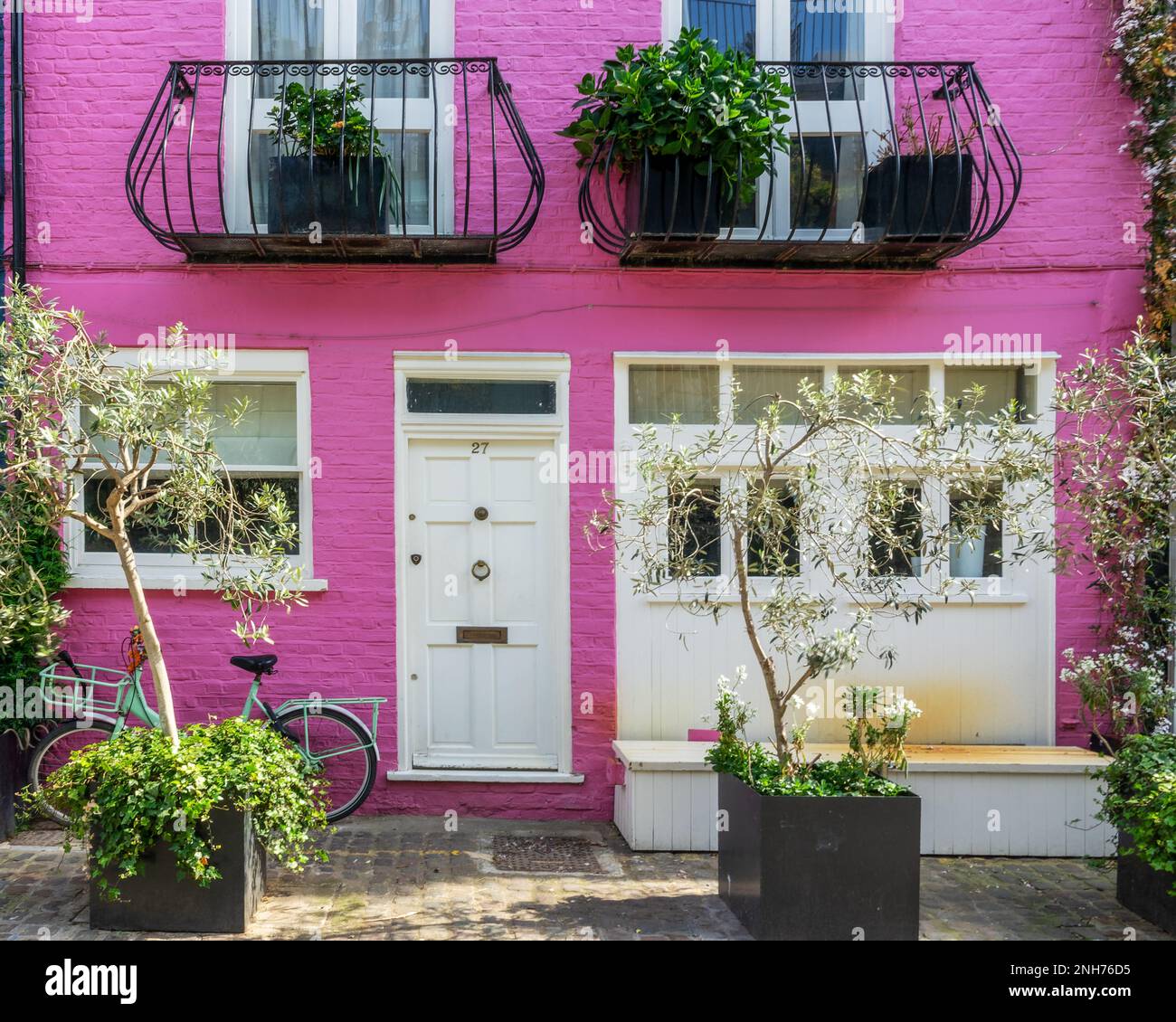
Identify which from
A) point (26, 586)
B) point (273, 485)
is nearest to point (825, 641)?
point (26, 586)

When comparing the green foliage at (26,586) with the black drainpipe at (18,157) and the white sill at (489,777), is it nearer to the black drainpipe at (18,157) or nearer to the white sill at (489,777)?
the black drainpipe at (18,157)

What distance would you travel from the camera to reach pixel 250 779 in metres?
4.87

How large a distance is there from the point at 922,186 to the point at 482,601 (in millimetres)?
3714

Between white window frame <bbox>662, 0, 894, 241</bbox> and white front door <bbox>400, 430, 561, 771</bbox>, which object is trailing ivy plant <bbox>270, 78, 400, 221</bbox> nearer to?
white front door <bbox>400, 430, 561, 771</bbox>

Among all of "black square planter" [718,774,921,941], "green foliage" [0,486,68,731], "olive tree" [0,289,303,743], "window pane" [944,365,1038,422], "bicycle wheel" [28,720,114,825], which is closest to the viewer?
"olive tree" [0,289,303,743]

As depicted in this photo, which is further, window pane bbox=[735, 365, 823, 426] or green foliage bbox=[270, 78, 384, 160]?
window pane bbox=[735, 365, 823, 426]

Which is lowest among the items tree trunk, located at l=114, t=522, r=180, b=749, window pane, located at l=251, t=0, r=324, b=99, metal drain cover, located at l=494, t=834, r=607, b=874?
metal drain cover, located at l=494, t=834, r=607, b=874

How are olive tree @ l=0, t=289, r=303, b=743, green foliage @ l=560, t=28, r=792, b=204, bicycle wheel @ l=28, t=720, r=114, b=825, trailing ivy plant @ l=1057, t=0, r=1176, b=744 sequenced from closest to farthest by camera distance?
olive tree @ l=0, t=289, r=303, b=743 < trailing ivy plant @ l=1057, t=0, r=1176, b=744 < green foliage @ l=560, t=28, r=792, b=204 < bicycle wheel @ l=28, t=720, r=114, b=825

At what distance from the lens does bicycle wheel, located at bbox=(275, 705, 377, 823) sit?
261 inches

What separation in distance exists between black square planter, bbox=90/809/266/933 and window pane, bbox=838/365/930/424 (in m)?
4.52

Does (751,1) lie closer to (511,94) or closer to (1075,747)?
(511,94)

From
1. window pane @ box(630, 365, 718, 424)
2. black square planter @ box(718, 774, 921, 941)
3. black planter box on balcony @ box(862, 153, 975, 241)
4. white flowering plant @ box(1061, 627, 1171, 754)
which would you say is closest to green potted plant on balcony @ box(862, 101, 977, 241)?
black planter box on balcony @ box(862, 153, 975, 241)

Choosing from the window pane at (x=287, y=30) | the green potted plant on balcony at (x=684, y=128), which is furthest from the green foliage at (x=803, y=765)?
the window pane at (x=287, y=30)
